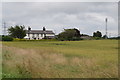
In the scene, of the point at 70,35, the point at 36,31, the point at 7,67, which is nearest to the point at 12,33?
the point at 70,35

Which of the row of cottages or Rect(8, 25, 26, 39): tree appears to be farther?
the row of cottages

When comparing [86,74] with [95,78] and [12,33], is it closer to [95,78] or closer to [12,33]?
[95,78]

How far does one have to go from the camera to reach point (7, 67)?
28.1 ft

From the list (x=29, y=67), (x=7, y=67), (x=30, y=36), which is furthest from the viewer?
(x=30, y=36)

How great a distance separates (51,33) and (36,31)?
9212 mm

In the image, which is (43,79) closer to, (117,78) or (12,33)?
(117,78)

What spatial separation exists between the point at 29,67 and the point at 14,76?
1.16m

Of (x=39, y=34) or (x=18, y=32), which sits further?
(x=39, y=34)

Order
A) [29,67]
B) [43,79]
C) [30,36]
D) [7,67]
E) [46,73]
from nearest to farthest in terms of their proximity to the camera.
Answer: [43,79]
[46,73]
[29,67]
[7,67]
[30,36]

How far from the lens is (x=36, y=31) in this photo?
104938 millimetres

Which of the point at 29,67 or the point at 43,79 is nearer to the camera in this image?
the point at 43,79

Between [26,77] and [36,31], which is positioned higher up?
[36,31]

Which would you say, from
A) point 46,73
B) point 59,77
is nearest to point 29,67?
point 46,73

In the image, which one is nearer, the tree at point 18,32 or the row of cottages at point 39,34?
the tree at point 18,32
